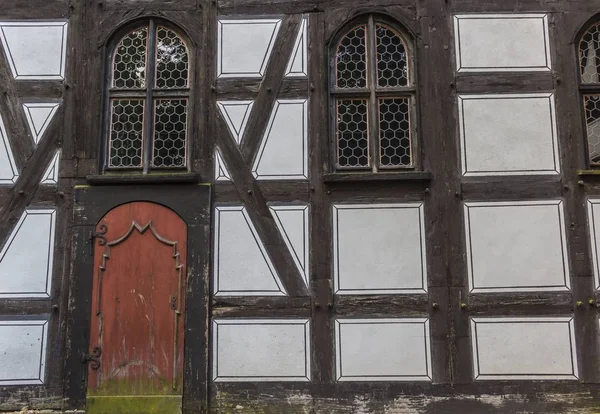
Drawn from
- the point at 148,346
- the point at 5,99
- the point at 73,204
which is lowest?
the point at 148,346

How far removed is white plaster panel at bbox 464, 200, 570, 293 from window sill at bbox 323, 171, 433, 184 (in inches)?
26.9

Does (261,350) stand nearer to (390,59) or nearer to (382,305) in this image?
(382,305)

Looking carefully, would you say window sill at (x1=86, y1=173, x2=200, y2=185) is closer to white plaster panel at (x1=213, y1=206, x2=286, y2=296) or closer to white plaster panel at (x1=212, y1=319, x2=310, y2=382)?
white plaster panel at (x1=213, y1=206, x2=286, y2=296)

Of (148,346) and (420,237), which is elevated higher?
(420,237)

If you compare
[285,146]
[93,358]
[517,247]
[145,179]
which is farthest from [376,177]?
[93,358]

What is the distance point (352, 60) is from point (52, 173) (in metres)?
3.62

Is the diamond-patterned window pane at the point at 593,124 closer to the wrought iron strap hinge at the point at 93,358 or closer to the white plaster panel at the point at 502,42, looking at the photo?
the white plaster panel at the point at 502,42

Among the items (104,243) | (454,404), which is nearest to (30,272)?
(104,243)

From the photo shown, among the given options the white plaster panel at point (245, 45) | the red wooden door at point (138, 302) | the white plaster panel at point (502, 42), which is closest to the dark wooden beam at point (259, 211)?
the white plaster panel at point (245, 45)

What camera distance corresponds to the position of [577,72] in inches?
312

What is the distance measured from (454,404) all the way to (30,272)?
4.75m

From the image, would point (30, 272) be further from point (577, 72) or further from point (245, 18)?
point (577, 72)

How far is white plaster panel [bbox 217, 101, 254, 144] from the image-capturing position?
7926mm

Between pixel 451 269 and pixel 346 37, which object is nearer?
Result: pixel 451 269
